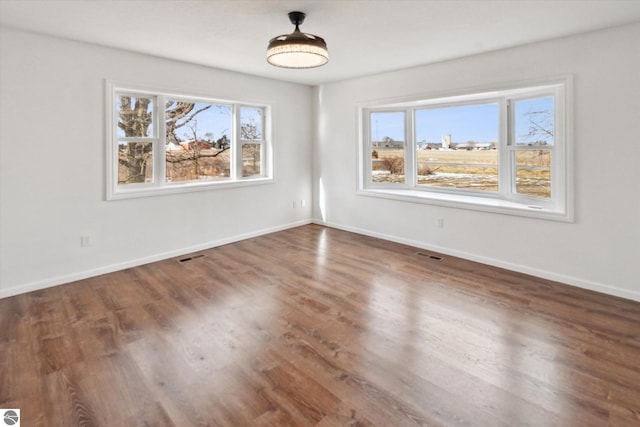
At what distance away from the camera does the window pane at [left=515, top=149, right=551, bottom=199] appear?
399 cm

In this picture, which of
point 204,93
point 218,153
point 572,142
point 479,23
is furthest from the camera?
point 218,153

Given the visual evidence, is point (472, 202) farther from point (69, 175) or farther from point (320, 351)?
point (69, 175)

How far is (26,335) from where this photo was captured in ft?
8.57

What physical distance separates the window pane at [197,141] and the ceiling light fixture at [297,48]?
88.3 inches

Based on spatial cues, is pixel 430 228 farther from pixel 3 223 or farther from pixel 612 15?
pixel 3 223

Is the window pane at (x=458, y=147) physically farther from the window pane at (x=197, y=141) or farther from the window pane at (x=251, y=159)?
the window pane at (x=197, y=141)

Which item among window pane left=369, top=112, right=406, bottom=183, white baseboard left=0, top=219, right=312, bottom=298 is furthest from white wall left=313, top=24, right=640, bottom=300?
white baseboard left=0, top=219, right=312, bottom=298

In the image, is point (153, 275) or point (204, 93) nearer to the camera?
point (153, 275)

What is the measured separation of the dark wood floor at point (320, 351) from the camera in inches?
72.6

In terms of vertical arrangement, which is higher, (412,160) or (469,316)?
(412,160)

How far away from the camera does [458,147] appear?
5078mm

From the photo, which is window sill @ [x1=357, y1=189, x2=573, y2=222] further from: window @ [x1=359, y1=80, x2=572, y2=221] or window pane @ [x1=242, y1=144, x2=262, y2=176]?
window pane @ [x1=242, y1=144, x2=262, y2=176]

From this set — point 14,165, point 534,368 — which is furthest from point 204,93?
point 534,368

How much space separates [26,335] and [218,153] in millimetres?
3226
